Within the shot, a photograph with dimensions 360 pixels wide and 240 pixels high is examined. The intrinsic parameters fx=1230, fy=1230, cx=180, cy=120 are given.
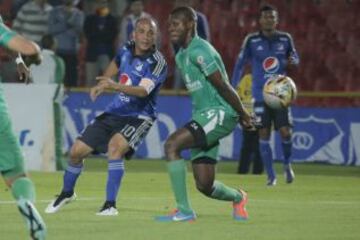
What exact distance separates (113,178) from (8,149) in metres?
3.45

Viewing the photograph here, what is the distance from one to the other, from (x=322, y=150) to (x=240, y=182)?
453cm

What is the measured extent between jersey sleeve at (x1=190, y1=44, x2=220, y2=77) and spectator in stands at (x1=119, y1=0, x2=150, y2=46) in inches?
477

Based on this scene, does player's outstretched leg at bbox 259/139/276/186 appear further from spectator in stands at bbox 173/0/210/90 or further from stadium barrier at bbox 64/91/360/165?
stadium barrier at bbox 64/91/360/165

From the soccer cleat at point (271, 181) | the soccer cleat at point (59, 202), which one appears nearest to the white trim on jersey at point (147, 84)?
the soccer cleat at point (59, 202)

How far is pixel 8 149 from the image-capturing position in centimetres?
943

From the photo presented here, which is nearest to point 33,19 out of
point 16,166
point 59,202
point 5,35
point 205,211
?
point 59,202

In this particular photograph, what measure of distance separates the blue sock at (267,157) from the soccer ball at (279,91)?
0.85m

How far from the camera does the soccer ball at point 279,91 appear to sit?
55.4 ft

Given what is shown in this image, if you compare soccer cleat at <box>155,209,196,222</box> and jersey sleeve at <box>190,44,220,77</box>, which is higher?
jersey sleeve at <box>190,44,220,77</box>

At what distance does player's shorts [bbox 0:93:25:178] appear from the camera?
941 cm

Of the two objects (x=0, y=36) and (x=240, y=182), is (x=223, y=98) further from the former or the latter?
(x=240, y=182)

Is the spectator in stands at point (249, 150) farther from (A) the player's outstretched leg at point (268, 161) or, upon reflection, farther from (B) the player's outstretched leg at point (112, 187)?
(B) the player's outstretched leg at point (112, 187)

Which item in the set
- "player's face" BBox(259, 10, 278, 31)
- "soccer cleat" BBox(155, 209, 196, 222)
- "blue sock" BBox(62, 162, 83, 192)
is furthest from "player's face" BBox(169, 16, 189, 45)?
"player's face" BBox(259, 10, 278, 31)

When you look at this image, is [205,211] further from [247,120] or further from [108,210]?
[247,120]
